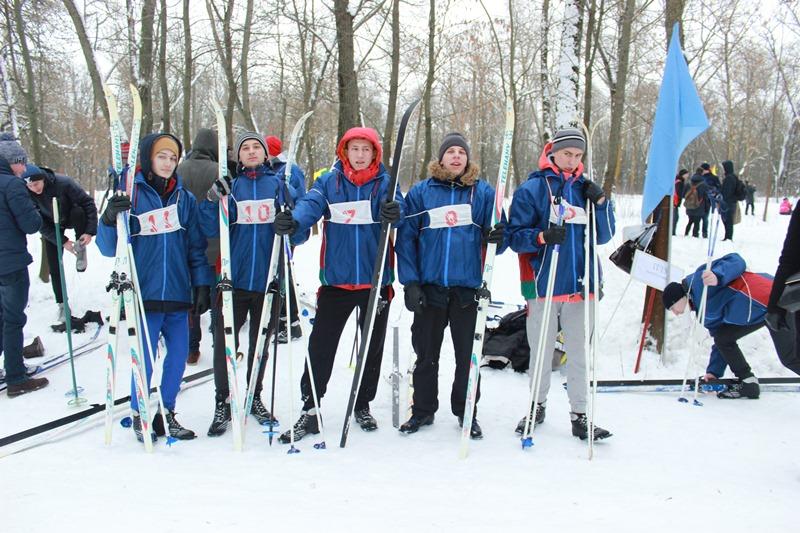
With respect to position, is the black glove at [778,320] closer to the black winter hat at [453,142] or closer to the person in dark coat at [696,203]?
the black winter hat at [453,142]

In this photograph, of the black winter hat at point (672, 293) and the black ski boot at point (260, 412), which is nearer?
the black ski boot at point (260, 412)

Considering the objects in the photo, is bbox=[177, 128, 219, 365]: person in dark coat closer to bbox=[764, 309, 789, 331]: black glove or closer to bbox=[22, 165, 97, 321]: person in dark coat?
bbox=[22, 165, 97, 321]: person in dark coat

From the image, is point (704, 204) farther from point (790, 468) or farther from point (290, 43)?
point (290, 43)

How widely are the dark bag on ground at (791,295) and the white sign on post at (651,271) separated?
2097mm

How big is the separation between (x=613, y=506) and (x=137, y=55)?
9870mm

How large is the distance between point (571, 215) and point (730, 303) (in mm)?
1930

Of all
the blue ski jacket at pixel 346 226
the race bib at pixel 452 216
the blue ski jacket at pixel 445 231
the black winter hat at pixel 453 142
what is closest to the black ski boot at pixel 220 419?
the blue ski jacket at pixel 346 226

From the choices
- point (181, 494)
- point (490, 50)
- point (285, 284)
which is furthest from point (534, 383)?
point (490, 50)

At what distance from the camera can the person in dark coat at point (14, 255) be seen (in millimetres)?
4301

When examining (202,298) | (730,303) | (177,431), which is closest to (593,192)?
(730,303)

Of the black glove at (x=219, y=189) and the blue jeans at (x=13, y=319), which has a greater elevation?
the black glove at (x=219, y=189)

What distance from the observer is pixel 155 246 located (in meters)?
3.42

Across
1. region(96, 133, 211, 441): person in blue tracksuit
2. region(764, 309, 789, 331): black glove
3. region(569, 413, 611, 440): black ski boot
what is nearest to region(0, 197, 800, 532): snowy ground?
region(569, 413, 611, 440): black ski boot

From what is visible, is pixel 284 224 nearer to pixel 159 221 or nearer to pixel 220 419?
pixel 159 221
